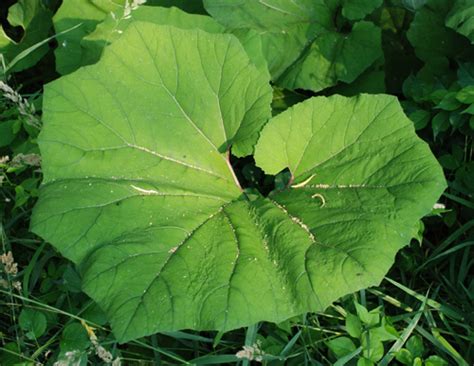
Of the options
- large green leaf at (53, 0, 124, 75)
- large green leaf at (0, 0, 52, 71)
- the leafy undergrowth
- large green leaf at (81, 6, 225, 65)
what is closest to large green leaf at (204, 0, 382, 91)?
the leafy undergrowth

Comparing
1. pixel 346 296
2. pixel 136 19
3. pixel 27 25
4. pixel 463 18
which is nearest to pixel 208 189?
pixel 346 296

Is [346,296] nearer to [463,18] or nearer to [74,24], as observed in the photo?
[463,18]

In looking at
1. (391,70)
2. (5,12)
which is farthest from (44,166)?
(5,12)

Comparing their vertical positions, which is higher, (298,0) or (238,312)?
→ (298,0)

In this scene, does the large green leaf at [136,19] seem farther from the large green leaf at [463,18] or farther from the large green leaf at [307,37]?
the large green leaf at [463,18]

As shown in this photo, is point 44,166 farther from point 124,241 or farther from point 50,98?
point 124,241

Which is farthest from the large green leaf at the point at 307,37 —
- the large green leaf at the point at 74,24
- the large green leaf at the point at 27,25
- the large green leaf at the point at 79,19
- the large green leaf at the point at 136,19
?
the large green leaf at the point at 27,25
